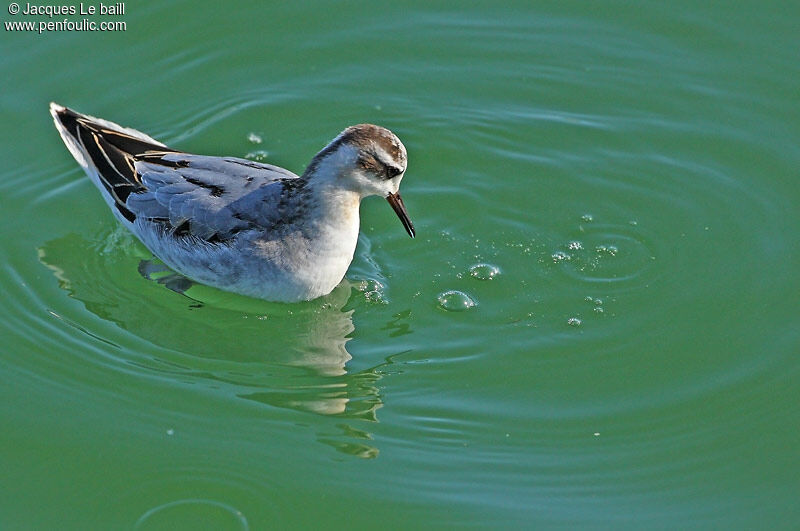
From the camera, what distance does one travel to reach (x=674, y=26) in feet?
43.6

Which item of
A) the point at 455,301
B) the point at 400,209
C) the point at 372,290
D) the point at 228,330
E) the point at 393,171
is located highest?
the point at 393,171

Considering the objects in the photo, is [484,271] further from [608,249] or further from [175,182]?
[175,182]

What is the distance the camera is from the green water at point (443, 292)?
852 cm

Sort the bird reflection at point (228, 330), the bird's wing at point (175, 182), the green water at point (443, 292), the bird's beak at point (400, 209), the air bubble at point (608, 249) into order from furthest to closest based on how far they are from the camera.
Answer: the air bubble at point (608, 249) → the bird's wing at point (175, 182) → the bird's beak at point (400, 209) → the bird reflection at point (228, 330) → the green water at point (443, 292)

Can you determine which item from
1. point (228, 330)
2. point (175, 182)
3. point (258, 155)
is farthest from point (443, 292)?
point (258, 155)

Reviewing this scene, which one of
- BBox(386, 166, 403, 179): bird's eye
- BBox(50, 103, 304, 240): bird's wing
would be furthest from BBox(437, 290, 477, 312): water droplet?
BBox(50, 103, 304, 240): bird's wing

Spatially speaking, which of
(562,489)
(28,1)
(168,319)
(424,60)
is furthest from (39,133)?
→ (562,489)

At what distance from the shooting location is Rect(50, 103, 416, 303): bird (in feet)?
32.2

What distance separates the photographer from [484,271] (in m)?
10.4

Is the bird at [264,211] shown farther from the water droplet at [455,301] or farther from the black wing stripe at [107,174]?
the water droplet at [455,301]

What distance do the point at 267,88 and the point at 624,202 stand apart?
4166mm

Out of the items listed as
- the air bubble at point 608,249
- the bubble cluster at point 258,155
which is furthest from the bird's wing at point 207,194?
the air bubble at point 608,249

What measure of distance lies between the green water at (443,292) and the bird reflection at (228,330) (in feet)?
0.10

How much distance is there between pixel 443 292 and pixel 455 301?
17 cm
